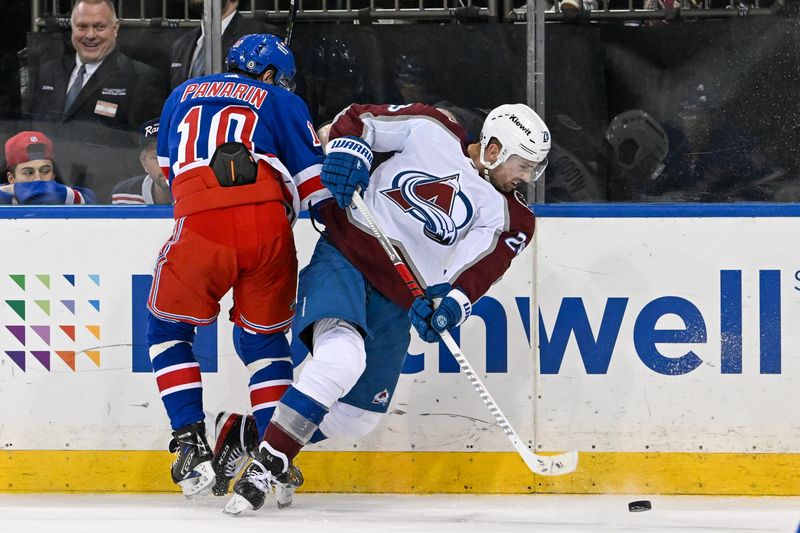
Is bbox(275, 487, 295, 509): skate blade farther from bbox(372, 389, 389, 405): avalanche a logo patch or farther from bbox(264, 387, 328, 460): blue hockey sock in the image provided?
bbox(372, 389, 389, 405): avalanche a logo patch

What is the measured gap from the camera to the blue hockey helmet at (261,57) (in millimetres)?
3332

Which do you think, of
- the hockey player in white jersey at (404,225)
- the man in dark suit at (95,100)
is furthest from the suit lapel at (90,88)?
the hockey player in white jersey at (404,225)

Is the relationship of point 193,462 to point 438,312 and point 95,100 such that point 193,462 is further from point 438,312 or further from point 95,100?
point 95,100

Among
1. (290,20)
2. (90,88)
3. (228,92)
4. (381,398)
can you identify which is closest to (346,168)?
(228,92)

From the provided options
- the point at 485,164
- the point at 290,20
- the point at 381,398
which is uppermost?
the point at 290,20

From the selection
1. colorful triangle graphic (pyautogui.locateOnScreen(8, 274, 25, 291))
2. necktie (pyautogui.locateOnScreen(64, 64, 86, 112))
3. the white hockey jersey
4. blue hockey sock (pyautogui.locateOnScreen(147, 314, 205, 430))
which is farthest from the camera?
necktie (pyautogui.locateOnScreen(64, 64, 86, 112))

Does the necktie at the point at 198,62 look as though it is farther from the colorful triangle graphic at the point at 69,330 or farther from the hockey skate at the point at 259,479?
the hockey skate at the point at 259,479

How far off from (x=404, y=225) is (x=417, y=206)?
59 mm

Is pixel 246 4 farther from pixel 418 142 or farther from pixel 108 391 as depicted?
pixel 108 391

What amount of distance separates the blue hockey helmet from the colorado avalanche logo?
15.9 inches

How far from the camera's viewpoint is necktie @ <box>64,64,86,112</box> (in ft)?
12.2

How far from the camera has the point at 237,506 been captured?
3.16 metres

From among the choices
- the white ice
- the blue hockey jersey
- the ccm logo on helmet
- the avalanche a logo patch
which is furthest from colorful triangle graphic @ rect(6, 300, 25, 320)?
the ccm logo on helmet

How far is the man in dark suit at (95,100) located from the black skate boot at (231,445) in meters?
0.83
